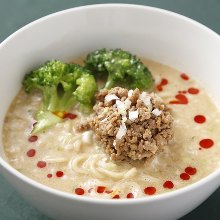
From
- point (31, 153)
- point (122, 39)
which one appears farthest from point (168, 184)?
point (122, 39)

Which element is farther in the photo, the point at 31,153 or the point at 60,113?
the point at 60,113

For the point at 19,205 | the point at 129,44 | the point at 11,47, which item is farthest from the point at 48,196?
the point at 129,44

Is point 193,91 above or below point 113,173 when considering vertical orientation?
above

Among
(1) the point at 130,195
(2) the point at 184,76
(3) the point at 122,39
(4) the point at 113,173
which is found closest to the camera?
(1) the point at 130,195

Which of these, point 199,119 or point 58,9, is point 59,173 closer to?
point 199,119

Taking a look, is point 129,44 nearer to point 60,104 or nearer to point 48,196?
point 60,104

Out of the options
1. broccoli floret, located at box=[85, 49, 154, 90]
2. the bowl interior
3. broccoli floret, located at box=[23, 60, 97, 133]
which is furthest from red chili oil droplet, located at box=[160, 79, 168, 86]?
broccoli floret, located at box=[23, 60, 97, 133]

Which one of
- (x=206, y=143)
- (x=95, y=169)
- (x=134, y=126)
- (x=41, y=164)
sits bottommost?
(x=41, y=164)

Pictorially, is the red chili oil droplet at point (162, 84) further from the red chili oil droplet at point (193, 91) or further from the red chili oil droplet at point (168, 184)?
the red chili oil droplet at point (168, 184)
